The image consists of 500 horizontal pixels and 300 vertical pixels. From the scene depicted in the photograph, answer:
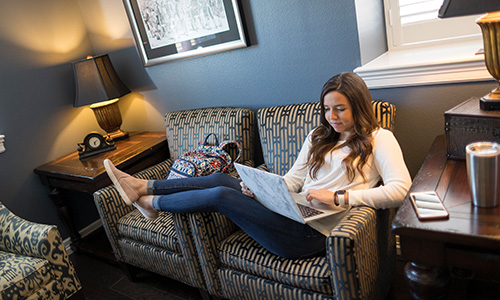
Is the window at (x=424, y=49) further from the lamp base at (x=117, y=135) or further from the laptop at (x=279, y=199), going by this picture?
the lamp base at (x=117, y=135)

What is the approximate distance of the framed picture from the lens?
86.1 inches

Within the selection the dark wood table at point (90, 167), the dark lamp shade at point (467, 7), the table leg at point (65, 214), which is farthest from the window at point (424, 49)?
the table leg at point (65, 214)

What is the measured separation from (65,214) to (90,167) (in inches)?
20.1

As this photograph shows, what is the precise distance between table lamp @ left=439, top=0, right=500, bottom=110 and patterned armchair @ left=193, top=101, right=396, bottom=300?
0.47 metres

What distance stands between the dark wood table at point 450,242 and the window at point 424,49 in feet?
1.93

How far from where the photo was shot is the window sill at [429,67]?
1562 millimetres

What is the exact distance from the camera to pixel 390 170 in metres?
1.41

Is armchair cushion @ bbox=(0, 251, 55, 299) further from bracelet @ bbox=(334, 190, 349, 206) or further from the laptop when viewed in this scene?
bracelet @ bbox=(334, 190, 349, 206)

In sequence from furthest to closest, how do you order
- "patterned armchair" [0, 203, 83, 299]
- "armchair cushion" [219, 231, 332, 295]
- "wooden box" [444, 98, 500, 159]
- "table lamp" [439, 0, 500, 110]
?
1. "patterned armchair" [0, 203, 83, 299]
2. "armchair cushion" [219, 231, 332, 295]
3. "wooden box" [444, 98, 500, 159]
4. "table lamp" [439, 0, 500, 110]

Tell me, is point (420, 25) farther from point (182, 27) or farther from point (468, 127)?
point (182, 27)

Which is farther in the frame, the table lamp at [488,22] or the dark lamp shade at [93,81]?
the dark lamp shade at [93,81]

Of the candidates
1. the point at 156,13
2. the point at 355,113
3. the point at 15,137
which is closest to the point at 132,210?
the point at 15,137

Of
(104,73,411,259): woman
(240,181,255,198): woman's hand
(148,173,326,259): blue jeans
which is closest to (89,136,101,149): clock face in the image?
(148,173,326,259): blue jeans

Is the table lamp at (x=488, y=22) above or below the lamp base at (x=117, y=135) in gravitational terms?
above
